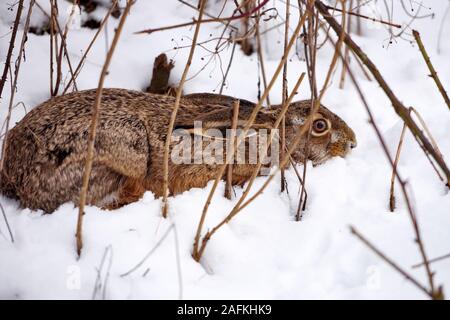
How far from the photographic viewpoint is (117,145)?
412 cm

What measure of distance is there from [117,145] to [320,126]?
5.97 feet

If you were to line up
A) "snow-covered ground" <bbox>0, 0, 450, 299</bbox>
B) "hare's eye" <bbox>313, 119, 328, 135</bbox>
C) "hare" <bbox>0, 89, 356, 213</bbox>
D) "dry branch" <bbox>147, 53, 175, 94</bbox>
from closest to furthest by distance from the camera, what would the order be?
"snow-covered ground" <bbox>0, 0, 450, 299</bbox>, "hare" <bbox>0, 89, 356, 213</bbox>, "hare's eye" <bbox>313, 119, 328, 135</bbox>, "dry branch" <bbox>147, 53, 175, 94</bbox>

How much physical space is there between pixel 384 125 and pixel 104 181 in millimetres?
2687

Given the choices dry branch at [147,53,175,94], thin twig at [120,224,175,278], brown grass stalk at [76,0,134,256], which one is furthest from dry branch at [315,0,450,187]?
dry branch at [147,53,175,94]

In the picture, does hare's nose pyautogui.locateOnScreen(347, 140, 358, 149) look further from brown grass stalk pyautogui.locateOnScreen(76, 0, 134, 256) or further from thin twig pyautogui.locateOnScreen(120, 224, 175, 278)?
brown grass stalk pyautogui.locateOnScreen(76, 0, 134, 256)

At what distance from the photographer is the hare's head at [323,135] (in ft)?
15.8

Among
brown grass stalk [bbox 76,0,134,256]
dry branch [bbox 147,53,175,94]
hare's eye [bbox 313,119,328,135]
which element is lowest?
brown grass stalk [bbox 76,0,134,256]

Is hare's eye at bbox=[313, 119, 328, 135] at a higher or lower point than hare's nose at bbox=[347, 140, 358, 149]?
higher

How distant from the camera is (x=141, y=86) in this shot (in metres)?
5.64

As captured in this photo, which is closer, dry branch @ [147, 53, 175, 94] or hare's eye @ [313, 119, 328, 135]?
hare's eye @ [313, 119, 328, 135]

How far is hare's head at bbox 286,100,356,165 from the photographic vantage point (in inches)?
189

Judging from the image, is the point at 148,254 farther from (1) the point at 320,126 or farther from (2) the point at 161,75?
(2) the point at 161,75

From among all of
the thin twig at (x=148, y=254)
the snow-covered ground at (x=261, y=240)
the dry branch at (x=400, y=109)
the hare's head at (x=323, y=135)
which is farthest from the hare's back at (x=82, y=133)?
the dry branch at (x=400, y=109)
